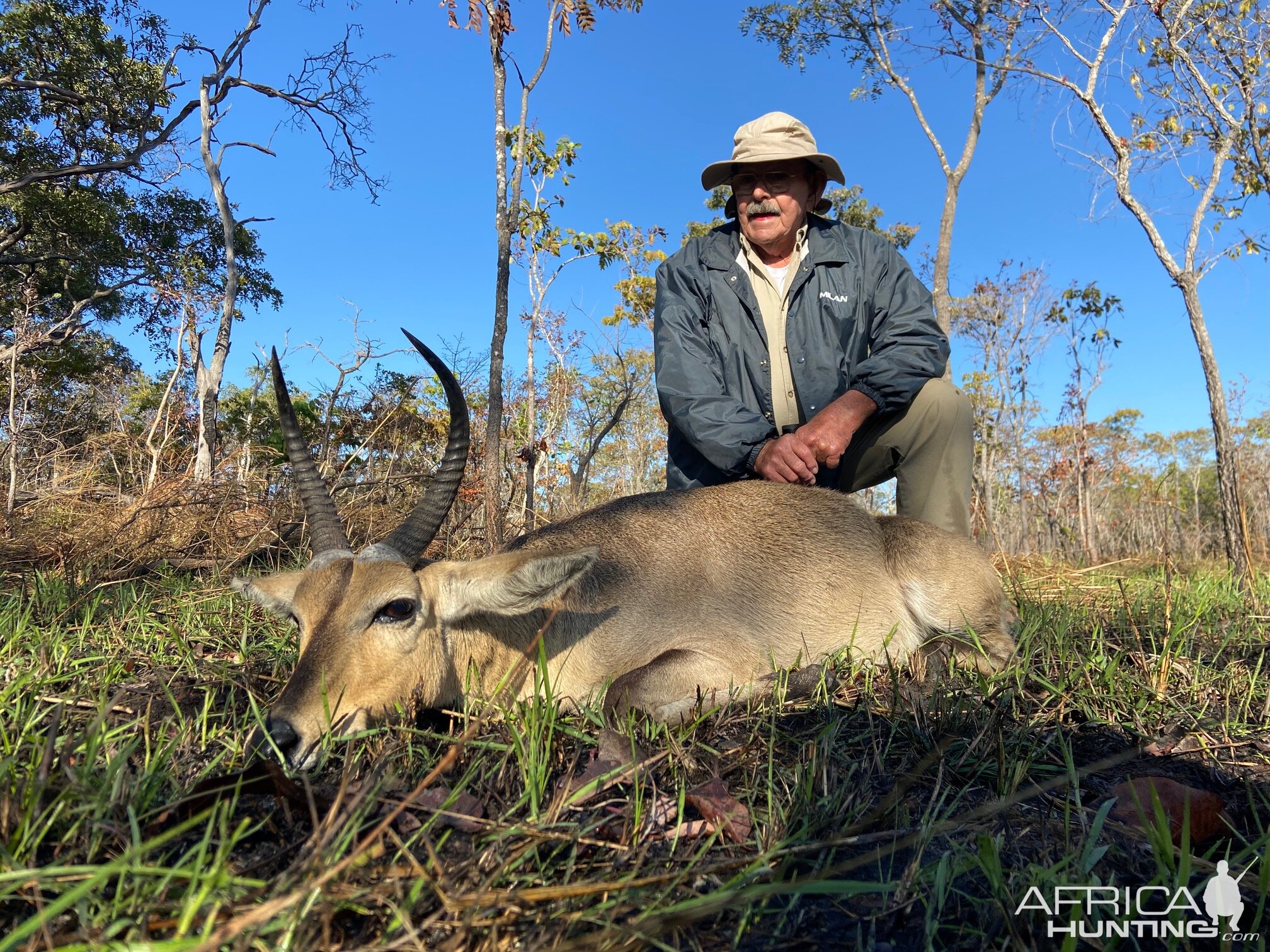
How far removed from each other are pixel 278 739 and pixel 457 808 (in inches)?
32.5

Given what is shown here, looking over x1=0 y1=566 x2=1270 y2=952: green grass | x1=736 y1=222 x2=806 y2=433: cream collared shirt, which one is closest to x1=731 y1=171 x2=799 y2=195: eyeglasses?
x1=736 y1=222 x2=806 y2=433: cream collared shirt

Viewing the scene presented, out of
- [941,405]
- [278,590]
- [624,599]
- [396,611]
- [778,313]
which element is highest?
[778,313]

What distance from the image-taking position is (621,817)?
1.98m

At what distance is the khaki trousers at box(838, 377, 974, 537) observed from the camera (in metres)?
5.43

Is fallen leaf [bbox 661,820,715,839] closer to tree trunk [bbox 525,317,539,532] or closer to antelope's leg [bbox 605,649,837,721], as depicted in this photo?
antelope's leg [bbox 605,649,837,721]

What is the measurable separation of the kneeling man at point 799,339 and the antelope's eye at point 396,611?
8.79 feet

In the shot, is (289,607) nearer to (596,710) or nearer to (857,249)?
(596,710)

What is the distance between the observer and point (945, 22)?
1719 cm

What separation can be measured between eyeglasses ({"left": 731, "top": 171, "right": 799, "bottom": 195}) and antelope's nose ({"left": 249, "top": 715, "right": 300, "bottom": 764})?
503cm

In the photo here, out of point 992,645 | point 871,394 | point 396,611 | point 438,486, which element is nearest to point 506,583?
point 396,611

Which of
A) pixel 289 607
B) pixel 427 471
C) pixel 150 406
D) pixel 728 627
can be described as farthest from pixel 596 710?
pixel 150 406

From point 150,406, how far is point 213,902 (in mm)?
35332

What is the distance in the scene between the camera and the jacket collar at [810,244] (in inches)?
228

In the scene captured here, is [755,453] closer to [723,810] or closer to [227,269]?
[723,810]
